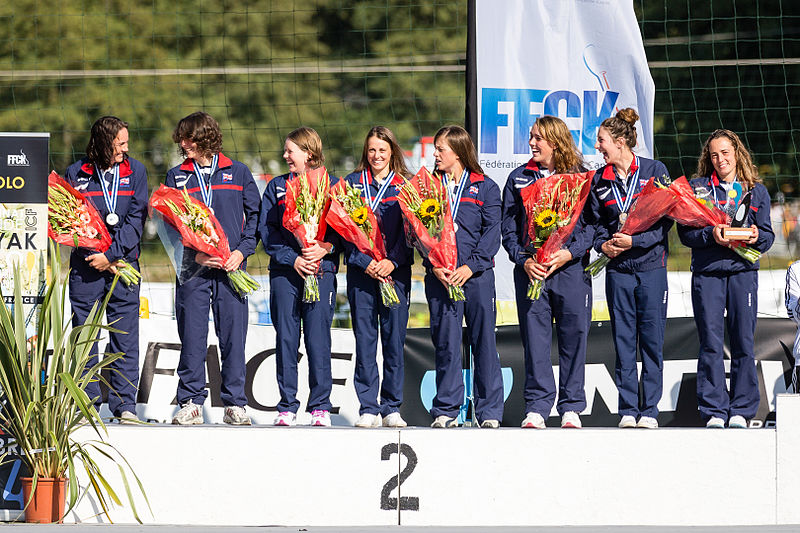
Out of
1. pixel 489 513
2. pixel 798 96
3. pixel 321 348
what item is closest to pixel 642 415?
pixel 489 513

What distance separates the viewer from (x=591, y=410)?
721 cm

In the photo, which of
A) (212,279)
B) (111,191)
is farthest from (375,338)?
(111,191)

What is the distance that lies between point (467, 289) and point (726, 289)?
4.63ft

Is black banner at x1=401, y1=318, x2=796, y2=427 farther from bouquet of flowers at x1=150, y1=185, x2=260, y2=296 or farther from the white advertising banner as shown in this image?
bouquet of flowers at x1=150, y1=185, x2=260, y2=296

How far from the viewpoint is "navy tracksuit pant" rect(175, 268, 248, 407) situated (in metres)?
6.13

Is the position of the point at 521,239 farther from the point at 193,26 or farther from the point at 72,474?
the point at 193,26

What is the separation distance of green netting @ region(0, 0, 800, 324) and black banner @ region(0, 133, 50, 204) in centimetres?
896

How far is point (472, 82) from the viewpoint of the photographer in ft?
23.7

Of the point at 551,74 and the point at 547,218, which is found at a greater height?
the point at 551,74

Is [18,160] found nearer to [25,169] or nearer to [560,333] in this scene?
[25,169]

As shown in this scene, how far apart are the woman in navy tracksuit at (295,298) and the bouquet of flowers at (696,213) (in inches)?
72.6

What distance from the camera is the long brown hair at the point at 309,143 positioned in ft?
20.8

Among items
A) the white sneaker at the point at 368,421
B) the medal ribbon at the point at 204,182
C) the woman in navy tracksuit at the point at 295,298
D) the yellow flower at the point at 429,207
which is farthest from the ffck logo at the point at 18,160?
the white sneaker at the point at 368,421

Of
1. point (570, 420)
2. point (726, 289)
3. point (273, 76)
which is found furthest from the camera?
point (273, 76)
